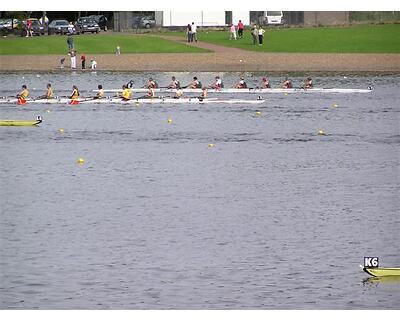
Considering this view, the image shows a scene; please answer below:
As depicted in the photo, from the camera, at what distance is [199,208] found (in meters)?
32.5

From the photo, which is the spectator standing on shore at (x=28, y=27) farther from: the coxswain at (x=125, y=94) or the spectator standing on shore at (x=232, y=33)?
the coxswain at (x=125, y=94)

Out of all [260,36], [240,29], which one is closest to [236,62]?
[260,36]

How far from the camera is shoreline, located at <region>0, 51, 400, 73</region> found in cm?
6938

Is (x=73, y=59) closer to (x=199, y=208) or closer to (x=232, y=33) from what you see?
(x=232, y=33)

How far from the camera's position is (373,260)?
22.7m

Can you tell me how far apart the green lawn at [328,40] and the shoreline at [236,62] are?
109cm

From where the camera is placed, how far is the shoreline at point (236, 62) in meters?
69.4

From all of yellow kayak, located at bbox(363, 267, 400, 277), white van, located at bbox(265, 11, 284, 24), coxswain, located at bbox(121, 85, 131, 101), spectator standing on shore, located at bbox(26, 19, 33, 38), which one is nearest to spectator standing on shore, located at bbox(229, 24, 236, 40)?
white van, located at bbox(265, 11, 284, 24)

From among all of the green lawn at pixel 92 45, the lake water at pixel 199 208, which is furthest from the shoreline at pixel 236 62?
the lake water at pixel 199 208

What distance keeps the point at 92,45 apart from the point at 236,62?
11.1 meters
